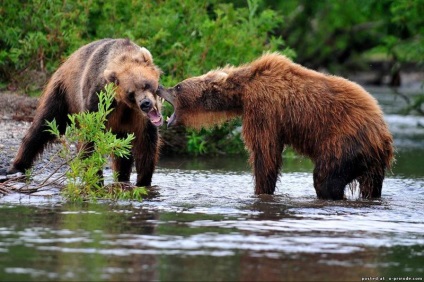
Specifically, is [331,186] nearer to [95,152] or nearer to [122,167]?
[95,152]

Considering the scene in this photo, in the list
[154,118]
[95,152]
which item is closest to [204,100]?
[154,118]

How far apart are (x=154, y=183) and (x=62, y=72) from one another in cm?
159

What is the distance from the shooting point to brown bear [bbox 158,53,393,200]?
31.5ft

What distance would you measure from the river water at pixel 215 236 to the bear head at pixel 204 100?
77cm

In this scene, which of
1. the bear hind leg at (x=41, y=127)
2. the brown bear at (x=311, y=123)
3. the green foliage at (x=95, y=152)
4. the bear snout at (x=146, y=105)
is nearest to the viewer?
the green foliage at (x=95, y=152)

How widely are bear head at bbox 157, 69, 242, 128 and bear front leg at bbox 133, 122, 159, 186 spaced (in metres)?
0.26

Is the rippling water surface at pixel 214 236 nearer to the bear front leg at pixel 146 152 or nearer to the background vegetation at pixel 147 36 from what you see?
the bear front leg at pixel 146 152

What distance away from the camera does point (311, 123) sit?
9758mm

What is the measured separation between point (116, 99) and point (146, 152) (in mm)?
794

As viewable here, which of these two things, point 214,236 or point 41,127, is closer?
point 214,236

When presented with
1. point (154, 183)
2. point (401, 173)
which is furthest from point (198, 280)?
point (401, 173)

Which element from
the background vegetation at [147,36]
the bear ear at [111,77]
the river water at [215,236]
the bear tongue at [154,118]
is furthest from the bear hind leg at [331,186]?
the background vegetation at [147,36]

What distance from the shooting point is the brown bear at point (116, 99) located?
32.5ft

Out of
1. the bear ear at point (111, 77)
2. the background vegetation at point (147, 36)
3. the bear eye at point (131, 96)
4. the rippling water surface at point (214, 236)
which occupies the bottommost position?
the rippling water surface at point (214, 236)
